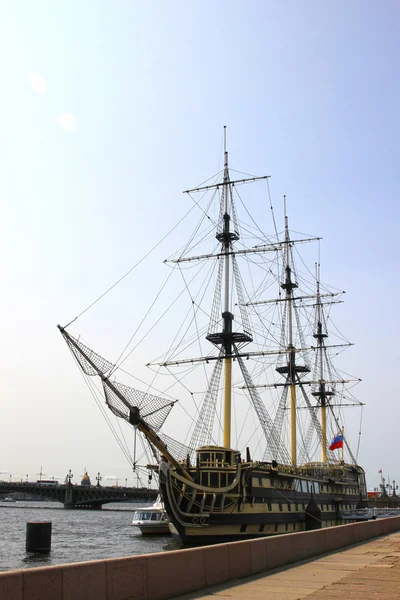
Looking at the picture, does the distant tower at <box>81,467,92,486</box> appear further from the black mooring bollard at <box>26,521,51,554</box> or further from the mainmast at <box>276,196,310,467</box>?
the black mooring bollard at <box>26,521,51,554</box>

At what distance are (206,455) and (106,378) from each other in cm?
954

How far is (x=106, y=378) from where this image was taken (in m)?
36.5

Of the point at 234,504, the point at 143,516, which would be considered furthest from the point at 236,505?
the point at 143,516

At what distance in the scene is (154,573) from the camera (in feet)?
37.7

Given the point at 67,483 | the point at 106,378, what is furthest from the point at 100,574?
the point at 67,483

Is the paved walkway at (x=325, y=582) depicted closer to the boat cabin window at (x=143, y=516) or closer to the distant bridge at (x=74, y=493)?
the boat cabin window at (x=143, y=516)

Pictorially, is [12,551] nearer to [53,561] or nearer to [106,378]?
Answer: [53,561]

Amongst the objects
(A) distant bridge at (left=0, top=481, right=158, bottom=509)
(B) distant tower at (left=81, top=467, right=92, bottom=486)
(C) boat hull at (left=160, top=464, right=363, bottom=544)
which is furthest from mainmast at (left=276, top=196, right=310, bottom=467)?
(B) distant tower at (left=81, top=467, right=92, bottom=486)

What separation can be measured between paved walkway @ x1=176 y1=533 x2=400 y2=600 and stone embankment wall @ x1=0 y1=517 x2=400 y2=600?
0.34 m

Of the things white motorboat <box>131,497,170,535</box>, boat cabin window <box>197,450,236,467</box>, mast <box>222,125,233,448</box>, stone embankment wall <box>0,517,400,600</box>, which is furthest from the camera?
white motorboat <box>131,497,170,535</box>

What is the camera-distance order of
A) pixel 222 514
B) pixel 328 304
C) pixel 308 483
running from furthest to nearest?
pixel 328 304 < pixel 308 483 < pixel 222 514

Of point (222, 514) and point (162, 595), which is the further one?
point (222, 514)

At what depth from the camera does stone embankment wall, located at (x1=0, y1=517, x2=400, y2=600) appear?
31.3 ft

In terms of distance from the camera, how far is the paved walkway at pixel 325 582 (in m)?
11.4
